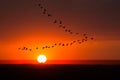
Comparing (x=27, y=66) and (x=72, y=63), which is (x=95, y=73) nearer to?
(x=72, y=63)

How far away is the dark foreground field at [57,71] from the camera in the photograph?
12.3 m

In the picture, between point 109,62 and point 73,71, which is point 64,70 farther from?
point 109,62

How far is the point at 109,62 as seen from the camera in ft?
41.4

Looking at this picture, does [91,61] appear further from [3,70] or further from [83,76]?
[3,70]

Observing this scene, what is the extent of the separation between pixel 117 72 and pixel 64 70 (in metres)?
1.09

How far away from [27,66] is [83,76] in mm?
1173

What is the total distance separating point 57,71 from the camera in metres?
12.4

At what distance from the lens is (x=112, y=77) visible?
40.6 ft

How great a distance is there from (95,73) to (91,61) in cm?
45

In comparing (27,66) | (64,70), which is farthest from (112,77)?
(27,66)

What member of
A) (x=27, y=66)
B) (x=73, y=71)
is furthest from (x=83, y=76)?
(x=27, y=66)

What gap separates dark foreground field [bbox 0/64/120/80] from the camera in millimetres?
12305

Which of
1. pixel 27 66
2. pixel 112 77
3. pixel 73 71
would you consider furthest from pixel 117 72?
pixel 27 66

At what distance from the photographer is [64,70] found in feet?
40.5
